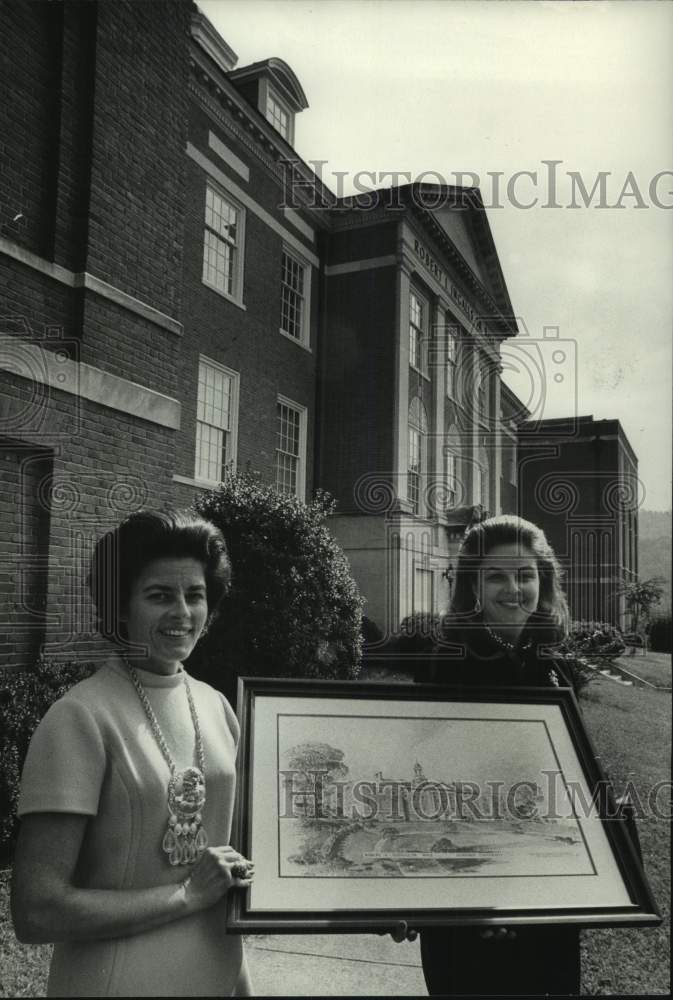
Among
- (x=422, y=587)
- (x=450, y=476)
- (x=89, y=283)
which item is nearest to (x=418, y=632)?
(x=422, y=587)

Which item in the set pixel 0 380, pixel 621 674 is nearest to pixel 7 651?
pixel 0 380

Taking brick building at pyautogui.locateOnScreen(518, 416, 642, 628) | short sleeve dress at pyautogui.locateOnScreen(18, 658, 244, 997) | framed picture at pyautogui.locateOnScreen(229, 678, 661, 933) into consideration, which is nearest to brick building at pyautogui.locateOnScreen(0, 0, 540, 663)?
brick building at pyautogui.locateOnScreen(518, 416, 642, 628)

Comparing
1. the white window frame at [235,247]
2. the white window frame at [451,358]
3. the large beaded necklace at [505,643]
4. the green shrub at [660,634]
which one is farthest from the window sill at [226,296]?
the green shrub at [660,634]

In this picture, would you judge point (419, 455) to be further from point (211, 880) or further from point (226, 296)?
point (211, 880)

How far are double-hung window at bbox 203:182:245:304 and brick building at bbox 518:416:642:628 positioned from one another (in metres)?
1.27

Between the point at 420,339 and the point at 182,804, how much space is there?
78.9 inches

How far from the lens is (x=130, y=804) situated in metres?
1.24

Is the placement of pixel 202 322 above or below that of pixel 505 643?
above

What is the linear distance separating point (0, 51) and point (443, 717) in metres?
2.58

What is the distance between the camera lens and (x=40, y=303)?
224 centimetres

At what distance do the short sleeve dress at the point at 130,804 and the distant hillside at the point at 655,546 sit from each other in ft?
6.06

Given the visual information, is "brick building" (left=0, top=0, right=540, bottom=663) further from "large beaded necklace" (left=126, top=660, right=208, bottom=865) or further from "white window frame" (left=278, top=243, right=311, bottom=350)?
"large beaded necklace" (left=126, top=660, right=208, bottom=865)

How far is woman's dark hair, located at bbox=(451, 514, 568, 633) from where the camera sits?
200 centimetres

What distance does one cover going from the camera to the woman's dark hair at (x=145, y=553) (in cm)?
142
